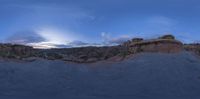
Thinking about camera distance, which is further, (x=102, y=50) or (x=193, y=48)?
(x=102, y=50)

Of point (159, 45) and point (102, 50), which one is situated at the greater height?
point (159, 45)

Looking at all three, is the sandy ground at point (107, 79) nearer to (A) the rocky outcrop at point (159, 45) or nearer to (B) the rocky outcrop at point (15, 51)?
(A) the rocky outcrop at point (159, 45)

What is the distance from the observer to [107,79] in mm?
10156

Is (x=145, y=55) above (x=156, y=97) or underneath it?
above

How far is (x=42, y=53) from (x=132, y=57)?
2.49 m

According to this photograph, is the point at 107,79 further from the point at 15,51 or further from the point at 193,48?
the point at 193,48

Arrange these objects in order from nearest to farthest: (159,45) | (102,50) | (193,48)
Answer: (159,45) < (193,48) < (102,50)

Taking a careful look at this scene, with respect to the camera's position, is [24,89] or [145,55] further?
[145,55]

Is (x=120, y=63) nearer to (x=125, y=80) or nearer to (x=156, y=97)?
(x=125, y=80)

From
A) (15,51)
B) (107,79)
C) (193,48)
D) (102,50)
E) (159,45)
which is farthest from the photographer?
(102,50)

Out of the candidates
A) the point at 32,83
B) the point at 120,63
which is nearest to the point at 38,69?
the point at 32,83

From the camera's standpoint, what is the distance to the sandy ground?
958 cm

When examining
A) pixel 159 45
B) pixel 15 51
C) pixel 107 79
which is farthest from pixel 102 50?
pixel 107 79

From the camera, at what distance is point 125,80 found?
397 inches
